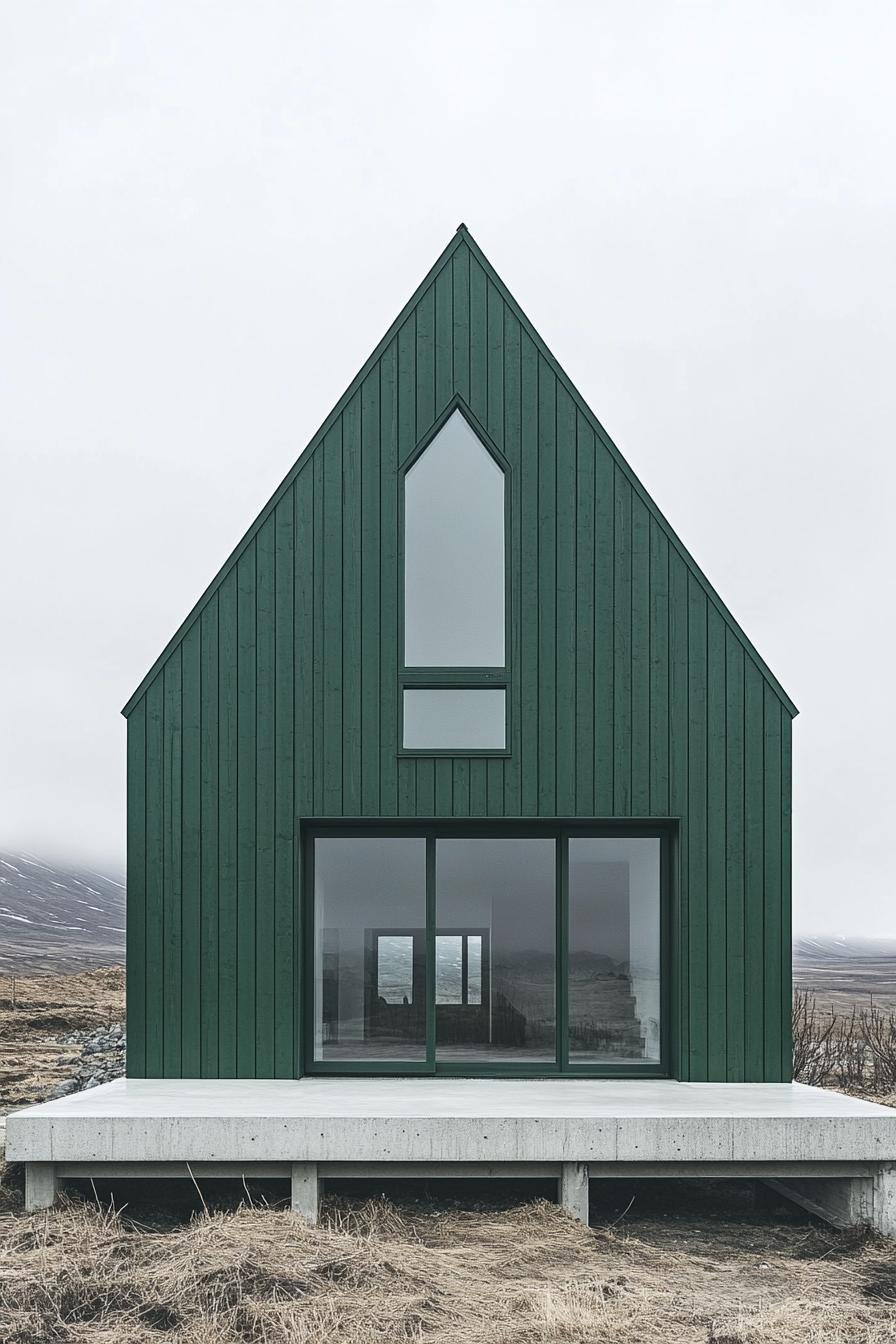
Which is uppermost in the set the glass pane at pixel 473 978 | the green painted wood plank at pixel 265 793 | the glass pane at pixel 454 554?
the glass pane at pixel 454 554

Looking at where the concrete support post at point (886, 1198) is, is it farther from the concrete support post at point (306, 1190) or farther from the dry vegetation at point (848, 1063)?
the dry vegetation at point (848, 1063)

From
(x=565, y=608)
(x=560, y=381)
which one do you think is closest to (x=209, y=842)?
(x=565, y=608)

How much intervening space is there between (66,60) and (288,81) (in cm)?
429

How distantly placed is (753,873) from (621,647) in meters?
2.00

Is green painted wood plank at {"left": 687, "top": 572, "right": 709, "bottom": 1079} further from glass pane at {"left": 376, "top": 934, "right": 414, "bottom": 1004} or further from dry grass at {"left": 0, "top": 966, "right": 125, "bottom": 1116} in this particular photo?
dry grass at {"left": 0, "top": 966, "right": 125, "bottom": 1116}

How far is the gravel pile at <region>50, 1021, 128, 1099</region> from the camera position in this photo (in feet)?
39.6

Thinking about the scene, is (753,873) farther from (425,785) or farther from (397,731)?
(397,731)

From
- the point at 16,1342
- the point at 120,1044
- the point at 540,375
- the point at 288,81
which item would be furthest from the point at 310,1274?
the point at 288,81

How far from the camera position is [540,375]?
10.1 metres

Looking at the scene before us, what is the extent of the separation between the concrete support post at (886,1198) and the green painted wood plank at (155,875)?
5.08 m

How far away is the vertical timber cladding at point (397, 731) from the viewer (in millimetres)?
9555

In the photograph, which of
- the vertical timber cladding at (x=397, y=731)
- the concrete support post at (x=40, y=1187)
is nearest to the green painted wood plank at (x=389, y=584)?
the vertical timber cladding at (x=397, y=731)

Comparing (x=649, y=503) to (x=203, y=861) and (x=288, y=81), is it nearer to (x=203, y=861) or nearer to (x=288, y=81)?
(x=203, y=861)

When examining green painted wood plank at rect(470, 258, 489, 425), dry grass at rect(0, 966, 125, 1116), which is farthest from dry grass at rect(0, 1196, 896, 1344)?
green painted wood plank at rect(470, 258, 489, 425)
